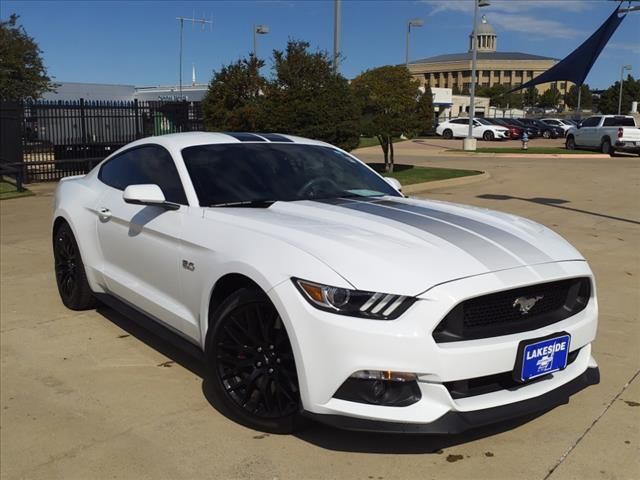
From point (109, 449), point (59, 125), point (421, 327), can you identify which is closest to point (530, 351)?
point (421, 327)

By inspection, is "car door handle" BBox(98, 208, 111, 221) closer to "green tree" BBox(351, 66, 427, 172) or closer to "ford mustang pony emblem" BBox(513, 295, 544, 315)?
"ford mustang pony emblem" BBox(513, 295, 544, 315)

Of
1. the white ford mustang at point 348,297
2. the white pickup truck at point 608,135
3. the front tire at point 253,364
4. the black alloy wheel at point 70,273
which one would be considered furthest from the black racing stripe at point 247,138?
the white pickup truck at point 608,135

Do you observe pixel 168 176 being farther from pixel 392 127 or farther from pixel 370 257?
pixel 392 127

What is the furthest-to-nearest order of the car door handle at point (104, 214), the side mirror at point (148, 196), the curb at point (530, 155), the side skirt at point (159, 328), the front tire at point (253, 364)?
the curb at point (530, 155)
the car door handle at point (104, 214)
the side mirror at point (148, 196)
the side skirt at point (159, 328)
the front tire at point (253, 364)

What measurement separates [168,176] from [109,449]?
1858 mm

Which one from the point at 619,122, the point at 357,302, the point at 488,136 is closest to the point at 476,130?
the point at 488,136

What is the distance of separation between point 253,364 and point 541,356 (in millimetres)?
1422

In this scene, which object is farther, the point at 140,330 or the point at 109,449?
the point at 140,330

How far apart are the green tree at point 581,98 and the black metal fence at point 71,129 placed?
4311 inches

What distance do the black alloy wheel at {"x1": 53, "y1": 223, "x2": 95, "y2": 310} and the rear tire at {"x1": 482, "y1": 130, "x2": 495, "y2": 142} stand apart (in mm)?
38606

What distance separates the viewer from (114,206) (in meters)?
4.72

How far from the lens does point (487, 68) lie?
13912 centimetres

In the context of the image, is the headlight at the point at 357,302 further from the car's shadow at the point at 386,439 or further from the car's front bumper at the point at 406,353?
the car's shadow at the point at 386,439

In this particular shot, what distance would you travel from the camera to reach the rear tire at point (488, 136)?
41219 millimetres
